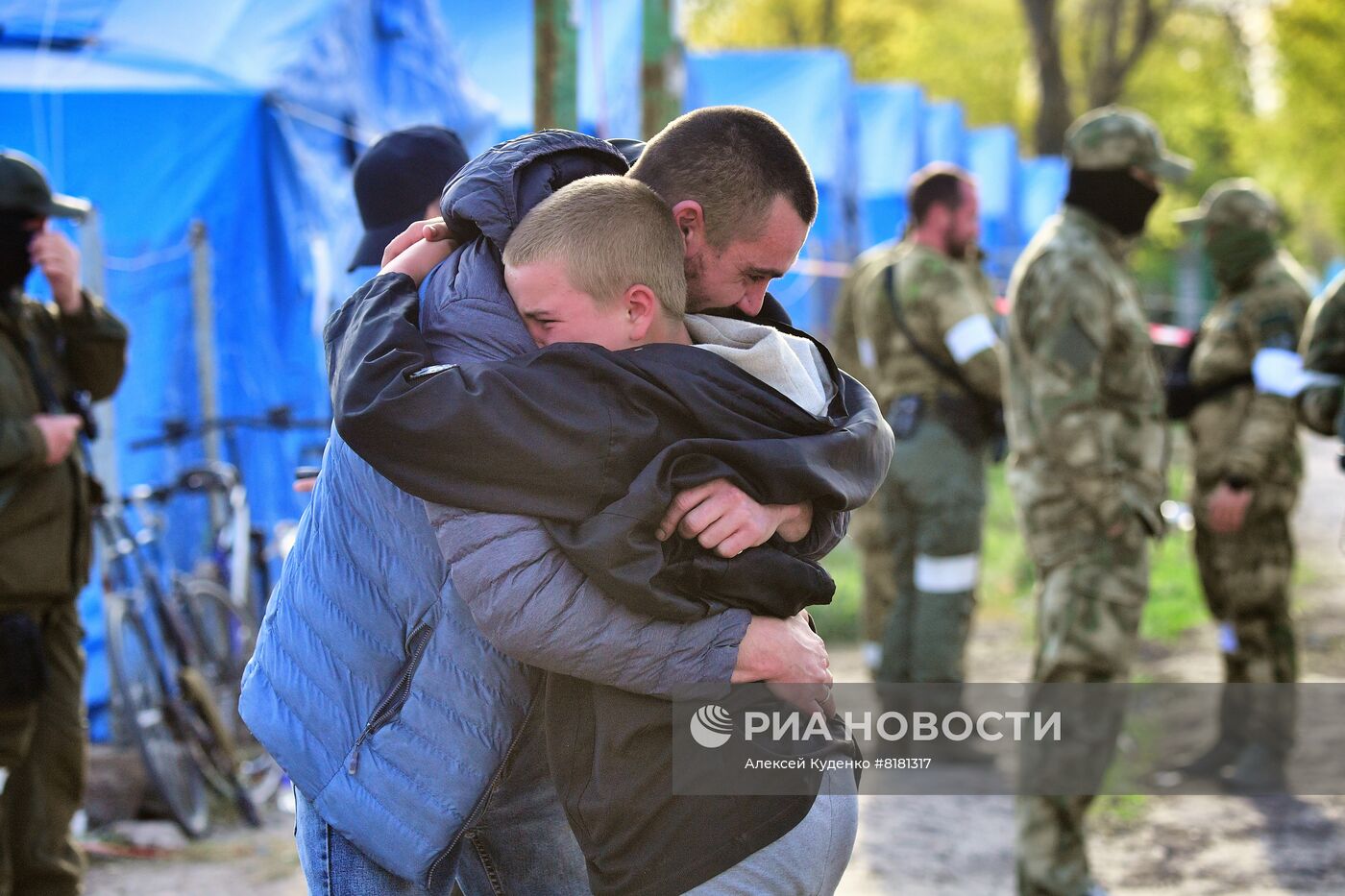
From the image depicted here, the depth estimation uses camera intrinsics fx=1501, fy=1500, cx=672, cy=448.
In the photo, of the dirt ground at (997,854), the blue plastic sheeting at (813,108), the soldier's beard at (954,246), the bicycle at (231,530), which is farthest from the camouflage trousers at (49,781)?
the blue plastic sheeting at (813,108)

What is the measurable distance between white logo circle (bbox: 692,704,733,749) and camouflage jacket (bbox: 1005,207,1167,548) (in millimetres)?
2821

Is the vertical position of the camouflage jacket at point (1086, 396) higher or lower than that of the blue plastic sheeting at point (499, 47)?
lower

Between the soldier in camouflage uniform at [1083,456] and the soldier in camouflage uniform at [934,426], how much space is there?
64.3 inches

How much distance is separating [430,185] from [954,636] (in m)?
3.85

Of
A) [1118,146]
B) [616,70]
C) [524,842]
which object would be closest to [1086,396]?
[1118,146]

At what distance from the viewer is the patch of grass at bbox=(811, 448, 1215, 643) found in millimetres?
9391

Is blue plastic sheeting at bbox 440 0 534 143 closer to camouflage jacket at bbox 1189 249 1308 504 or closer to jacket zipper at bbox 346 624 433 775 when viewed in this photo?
camouflage jacket at bbox 1189 249 1308 504

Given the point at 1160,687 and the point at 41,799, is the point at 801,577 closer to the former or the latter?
the point at 41,799

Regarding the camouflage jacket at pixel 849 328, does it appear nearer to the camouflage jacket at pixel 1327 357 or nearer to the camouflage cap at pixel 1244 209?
the camouflage cap at pixel 1244 209

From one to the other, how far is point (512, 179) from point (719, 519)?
0.54m

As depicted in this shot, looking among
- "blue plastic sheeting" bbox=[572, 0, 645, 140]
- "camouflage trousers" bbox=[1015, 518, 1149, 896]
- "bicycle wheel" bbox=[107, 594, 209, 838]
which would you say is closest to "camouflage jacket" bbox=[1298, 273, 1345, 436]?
"camouflage trousers" bbox=[1015, 518, 1149, 896]

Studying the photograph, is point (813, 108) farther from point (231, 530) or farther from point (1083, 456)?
point (1083, 456)

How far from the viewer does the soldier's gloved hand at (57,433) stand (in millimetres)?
4250

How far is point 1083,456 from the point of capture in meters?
4.51
